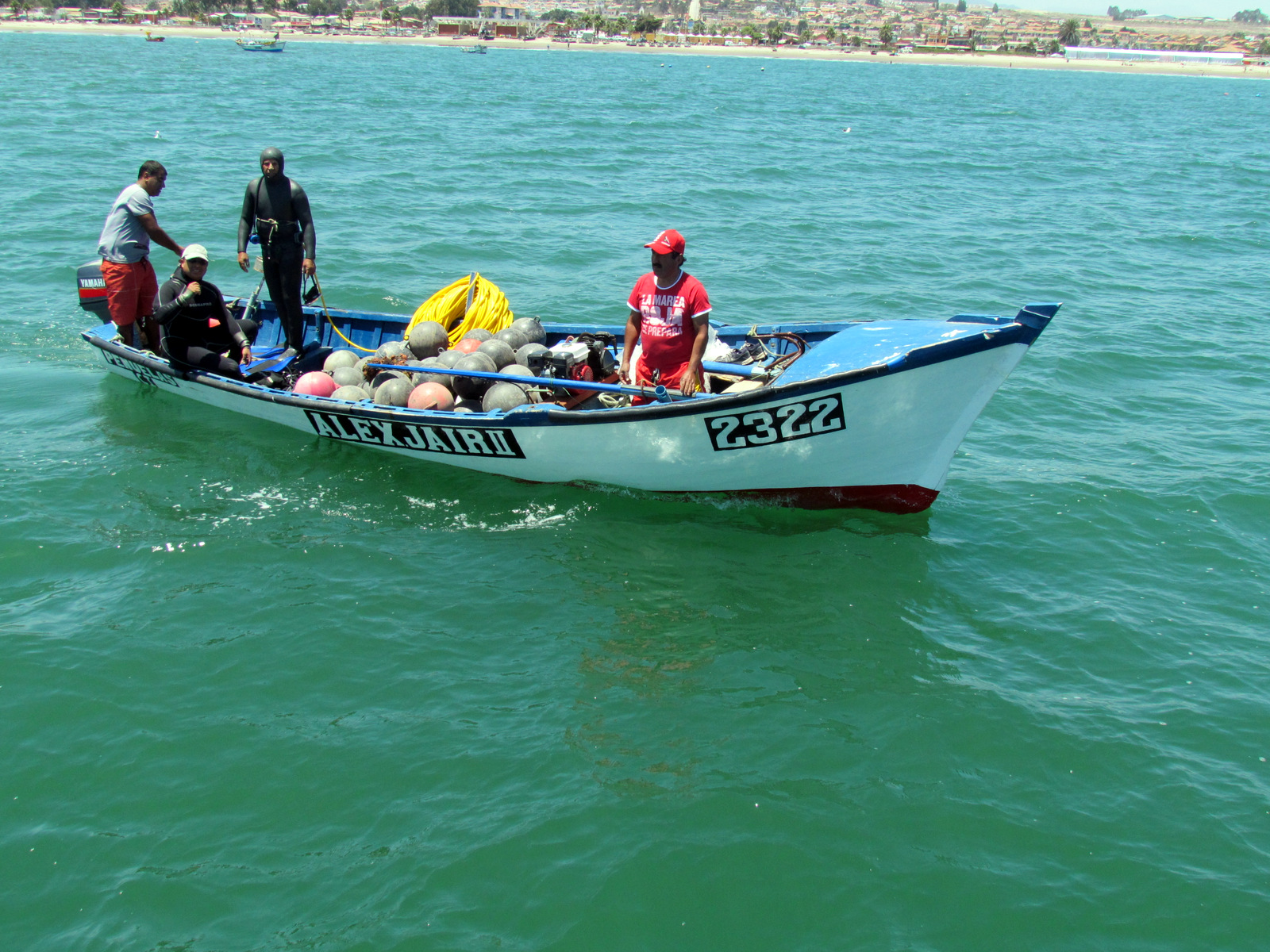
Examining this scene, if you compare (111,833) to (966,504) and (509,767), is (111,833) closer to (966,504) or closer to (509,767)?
(509,767)

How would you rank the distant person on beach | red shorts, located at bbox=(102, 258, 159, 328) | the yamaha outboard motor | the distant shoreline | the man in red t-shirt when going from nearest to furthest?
the man in red t-shirt → the distant person on beach → red shorts, located at bbox=(102, 258, 159, 328) → the yamaha outboard motor → the distant shoreline

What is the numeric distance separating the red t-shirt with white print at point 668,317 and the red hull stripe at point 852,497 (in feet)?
4.44

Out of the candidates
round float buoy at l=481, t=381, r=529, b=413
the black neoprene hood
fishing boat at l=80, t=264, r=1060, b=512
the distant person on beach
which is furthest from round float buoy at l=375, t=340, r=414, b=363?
the distant person on beach

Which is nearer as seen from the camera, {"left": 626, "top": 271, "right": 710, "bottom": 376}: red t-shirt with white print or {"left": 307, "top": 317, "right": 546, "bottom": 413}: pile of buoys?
{"left": 626, "top": 271, "right": 710, "bottom": 376}: red t-shirt with white print

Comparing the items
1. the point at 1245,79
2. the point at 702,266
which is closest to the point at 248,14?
the point at 1245,79

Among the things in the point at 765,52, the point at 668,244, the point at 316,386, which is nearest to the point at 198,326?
the point at 316,386

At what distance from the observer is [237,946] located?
16.0ft

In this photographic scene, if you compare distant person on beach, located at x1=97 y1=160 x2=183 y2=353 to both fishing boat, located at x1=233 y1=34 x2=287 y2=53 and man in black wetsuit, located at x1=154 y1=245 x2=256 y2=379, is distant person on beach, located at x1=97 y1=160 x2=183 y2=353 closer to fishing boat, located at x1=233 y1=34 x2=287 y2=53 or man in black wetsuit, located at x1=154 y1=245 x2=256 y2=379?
man in black wetsuit, located at x1=154 y1=245 x2=256 y2=379

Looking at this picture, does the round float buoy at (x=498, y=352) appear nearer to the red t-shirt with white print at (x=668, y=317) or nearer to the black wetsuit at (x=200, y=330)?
the red t-shirt with white print at (x=668, y=317)

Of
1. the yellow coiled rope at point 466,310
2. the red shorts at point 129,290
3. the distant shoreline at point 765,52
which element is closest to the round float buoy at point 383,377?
the yellow coiled rope at point 466,310

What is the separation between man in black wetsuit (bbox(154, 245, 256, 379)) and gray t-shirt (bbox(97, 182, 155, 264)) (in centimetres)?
50

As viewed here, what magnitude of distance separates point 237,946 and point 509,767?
175 cm

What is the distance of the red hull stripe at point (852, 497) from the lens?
844 centimetres

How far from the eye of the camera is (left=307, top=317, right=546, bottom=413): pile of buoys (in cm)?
920
